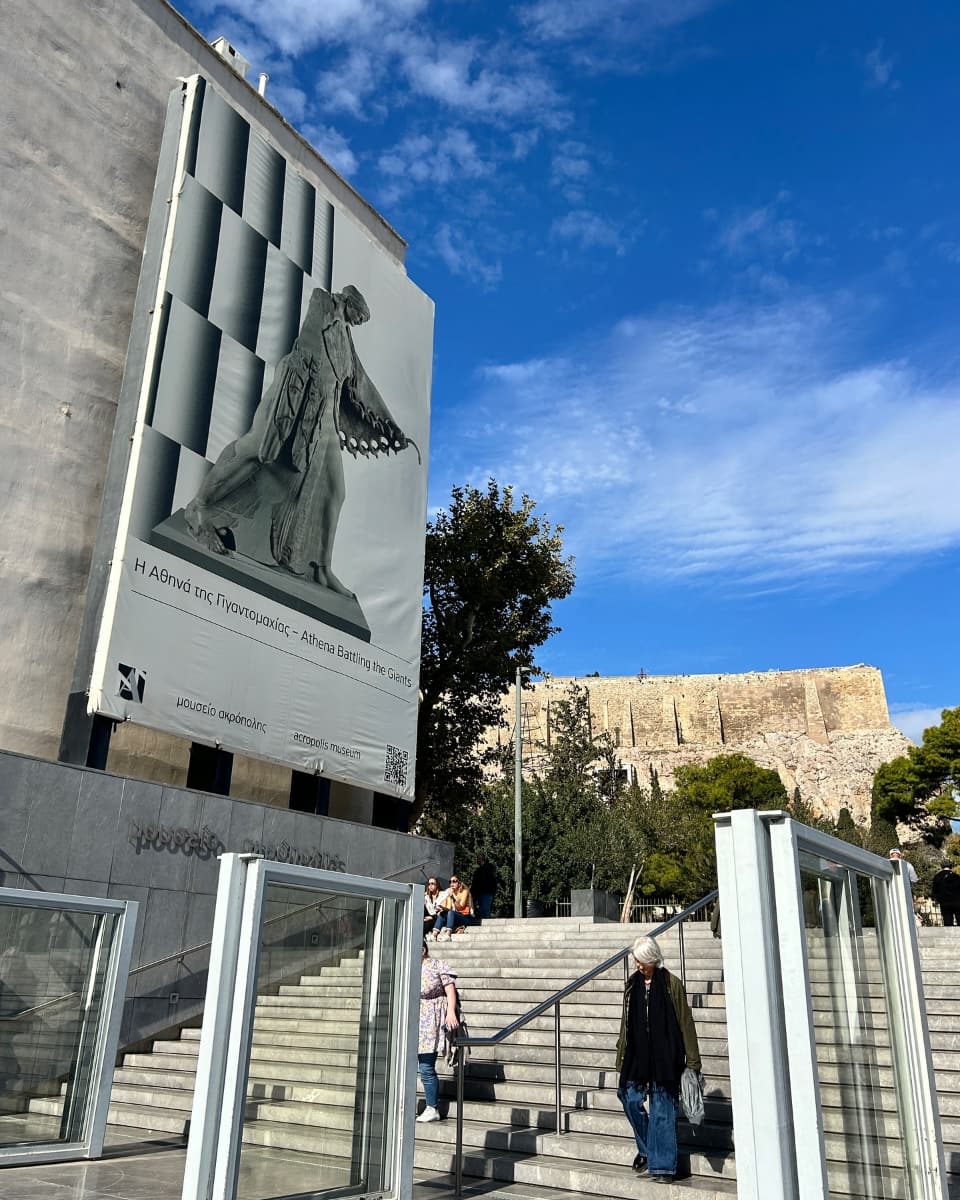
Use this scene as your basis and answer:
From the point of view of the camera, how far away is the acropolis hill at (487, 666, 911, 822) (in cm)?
8150

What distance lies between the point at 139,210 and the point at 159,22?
3447 mm

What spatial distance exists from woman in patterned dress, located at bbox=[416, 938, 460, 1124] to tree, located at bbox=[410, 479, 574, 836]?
14483 mm

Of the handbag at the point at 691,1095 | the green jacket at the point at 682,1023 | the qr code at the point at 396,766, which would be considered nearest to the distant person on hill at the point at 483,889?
the qr code at the point at 396,766

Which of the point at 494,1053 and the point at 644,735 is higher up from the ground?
the point at 644,735

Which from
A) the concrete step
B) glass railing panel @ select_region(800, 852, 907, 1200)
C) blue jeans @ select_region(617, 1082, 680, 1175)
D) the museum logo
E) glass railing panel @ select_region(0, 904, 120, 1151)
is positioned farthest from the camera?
the museum logo

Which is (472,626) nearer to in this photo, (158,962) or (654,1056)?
(158,962)

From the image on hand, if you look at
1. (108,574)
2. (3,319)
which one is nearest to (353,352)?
(3,319)

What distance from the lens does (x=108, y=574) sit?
11719mm

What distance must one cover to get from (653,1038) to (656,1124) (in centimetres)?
47

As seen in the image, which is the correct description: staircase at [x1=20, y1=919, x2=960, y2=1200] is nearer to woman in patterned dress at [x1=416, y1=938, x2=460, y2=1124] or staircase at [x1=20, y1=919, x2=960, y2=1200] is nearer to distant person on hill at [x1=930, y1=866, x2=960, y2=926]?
woman in patterned dress at [x1=416, y1=938, x2=460, y2=1124]

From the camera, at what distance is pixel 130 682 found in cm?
1143

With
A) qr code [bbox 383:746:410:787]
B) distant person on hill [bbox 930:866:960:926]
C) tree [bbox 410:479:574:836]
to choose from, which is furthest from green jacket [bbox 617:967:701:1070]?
tree [bbox 410:479:574:836]

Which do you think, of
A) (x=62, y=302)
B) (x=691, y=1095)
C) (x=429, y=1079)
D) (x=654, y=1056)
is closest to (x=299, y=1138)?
(x=654, y=1056)

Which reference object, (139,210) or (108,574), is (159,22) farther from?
(108,574)
